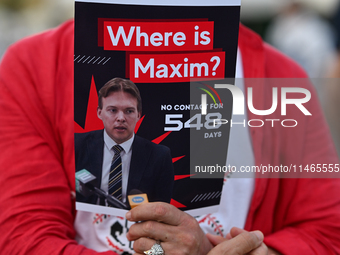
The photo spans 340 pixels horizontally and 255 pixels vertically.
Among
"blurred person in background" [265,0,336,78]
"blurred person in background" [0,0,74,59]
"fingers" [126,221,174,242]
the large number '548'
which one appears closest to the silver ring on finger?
"fingers" [126,221,174,242]

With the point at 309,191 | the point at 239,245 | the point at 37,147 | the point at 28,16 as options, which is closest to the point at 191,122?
the point at 239,245

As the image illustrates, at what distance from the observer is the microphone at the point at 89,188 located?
37.9 inches

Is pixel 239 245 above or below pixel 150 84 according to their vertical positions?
below

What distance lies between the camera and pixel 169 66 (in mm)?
903

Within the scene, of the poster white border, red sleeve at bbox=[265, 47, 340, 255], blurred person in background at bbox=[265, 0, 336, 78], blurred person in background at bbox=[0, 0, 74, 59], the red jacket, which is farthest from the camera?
blurred person in background at bbox=[0, 0, 74, 59]

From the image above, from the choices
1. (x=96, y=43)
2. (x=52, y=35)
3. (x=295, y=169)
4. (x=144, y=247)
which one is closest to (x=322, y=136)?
(x=295, y=169)

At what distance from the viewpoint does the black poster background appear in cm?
88

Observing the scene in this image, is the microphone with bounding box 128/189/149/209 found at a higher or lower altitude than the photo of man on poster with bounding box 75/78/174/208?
lower

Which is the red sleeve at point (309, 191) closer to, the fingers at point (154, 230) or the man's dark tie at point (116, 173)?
the fingers at point (154, 230)

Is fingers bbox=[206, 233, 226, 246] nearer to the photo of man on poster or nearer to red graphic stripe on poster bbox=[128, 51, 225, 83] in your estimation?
the photo of man on poster

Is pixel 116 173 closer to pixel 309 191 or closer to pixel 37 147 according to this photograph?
pixel 37 147

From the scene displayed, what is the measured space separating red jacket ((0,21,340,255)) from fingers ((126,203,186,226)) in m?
0.24

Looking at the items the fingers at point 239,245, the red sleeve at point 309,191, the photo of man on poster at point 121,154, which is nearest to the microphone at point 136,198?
the photo of man on poster at point 121,154

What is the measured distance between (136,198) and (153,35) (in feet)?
1.29
